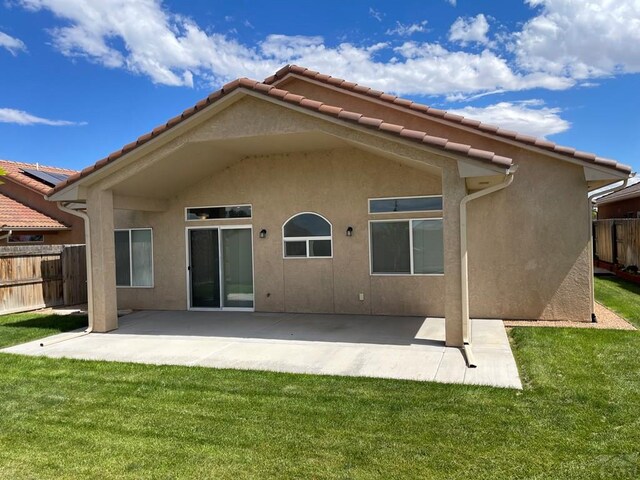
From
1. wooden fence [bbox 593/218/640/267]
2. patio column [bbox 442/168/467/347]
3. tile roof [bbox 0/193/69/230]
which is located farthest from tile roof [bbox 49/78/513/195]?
wooden fence [bbox 593/218/640/267]

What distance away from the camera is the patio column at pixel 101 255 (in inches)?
444

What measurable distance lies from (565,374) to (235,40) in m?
15.2

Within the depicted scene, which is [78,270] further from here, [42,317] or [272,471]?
[272,471]

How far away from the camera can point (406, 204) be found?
11.9 metres

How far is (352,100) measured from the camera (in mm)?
12836

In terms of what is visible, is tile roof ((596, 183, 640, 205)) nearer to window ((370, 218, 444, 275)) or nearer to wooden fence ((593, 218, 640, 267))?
wooden fence ((593, 218, 640, 267))

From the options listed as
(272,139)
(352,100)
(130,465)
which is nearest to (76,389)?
(130,465)

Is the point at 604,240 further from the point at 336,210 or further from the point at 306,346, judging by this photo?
the point at 306,346

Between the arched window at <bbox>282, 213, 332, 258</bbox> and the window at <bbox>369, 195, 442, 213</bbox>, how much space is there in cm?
131

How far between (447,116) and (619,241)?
12433 millimetres

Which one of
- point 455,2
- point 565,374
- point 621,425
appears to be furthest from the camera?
point 455,2

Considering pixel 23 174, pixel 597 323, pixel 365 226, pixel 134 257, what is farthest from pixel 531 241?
pixel 23 174

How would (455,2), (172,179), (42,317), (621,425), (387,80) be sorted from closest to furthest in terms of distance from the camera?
(621,425) < (172,179) < (42,317) < (455,2) < (387,80)

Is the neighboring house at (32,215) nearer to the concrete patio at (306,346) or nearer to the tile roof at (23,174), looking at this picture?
the tile roof at (23,174)
